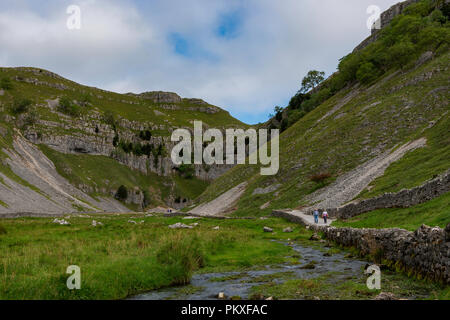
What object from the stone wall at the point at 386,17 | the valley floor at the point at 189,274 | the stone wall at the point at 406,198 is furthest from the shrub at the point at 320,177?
the stone wall at the point at 386,17

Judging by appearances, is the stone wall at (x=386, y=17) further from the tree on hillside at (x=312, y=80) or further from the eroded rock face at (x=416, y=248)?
the eroded rock face at (x=416, y=248)

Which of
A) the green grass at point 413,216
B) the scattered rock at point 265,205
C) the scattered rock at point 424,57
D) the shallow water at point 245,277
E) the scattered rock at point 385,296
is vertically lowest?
the shallow water at point 245,277

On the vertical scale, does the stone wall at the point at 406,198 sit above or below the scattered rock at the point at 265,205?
above

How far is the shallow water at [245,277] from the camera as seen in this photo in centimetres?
1418

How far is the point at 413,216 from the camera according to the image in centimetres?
2570

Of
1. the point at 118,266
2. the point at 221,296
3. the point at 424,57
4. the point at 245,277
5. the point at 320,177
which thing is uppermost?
the point at 424,57

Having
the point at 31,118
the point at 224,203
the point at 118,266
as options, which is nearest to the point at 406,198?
the point at 118,266

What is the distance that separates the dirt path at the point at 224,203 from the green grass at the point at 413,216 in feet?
158

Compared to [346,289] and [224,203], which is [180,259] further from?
[224,203]

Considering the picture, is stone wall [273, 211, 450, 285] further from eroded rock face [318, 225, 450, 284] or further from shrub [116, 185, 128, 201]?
shrub [116, 185, 128, 201]

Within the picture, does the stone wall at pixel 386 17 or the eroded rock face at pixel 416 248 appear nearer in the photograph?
the eroded rock face at pixel 416 248

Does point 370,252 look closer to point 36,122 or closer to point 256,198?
point 256,198

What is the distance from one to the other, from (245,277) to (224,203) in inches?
2684
